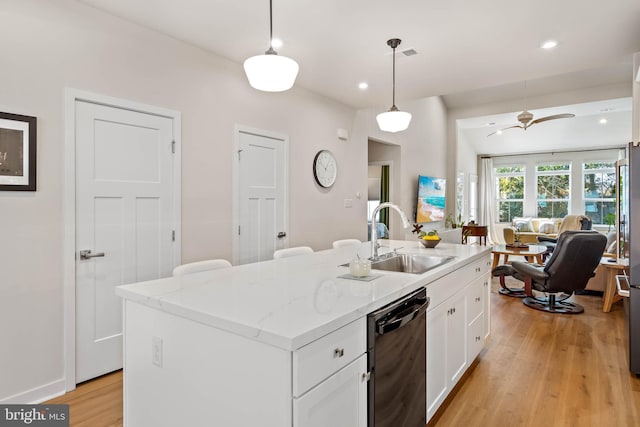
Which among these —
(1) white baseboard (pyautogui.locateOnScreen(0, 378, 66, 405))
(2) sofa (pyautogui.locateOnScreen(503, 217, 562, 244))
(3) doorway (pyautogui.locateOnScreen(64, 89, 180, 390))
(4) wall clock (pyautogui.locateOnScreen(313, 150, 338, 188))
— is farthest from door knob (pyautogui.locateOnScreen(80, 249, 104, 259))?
(2) sofa (pyautogui.locateOnScreen(503, 217, 562, 244))

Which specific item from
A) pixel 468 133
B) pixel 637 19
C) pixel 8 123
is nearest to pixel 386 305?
pixel 8 123

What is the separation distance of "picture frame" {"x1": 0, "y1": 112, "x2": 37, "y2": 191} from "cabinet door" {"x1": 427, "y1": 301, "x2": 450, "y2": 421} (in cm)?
246

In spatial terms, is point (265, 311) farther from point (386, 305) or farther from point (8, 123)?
point (8, 123)

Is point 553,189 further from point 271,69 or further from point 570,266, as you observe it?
point 271,69

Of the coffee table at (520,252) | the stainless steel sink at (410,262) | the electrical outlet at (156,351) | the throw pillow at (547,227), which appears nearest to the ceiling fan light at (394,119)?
the stainless steel sink at (410,262)

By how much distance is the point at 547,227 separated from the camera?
9.65 meters

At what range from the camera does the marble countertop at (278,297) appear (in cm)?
117

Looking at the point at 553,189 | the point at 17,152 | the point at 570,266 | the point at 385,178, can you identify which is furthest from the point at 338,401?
the point at 553,189

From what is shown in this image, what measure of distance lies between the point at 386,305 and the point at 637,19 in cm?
292

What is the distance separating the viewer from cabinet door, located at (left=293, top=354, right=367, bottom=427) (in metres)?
1.11

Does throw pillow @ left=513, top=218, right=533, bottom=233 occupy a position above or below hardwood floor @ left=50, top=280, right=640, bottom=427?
above

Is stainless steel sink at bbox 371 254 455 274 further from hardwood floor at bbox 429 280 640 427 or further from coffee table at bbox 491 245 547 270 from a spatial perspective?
coffee table at bbox 491 245 547 270

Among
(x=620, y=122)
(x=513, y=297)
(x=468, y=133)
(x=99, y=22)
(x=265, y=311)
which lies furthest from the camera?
(x=468, y=133)

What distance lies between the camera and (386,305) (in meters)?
1.52
